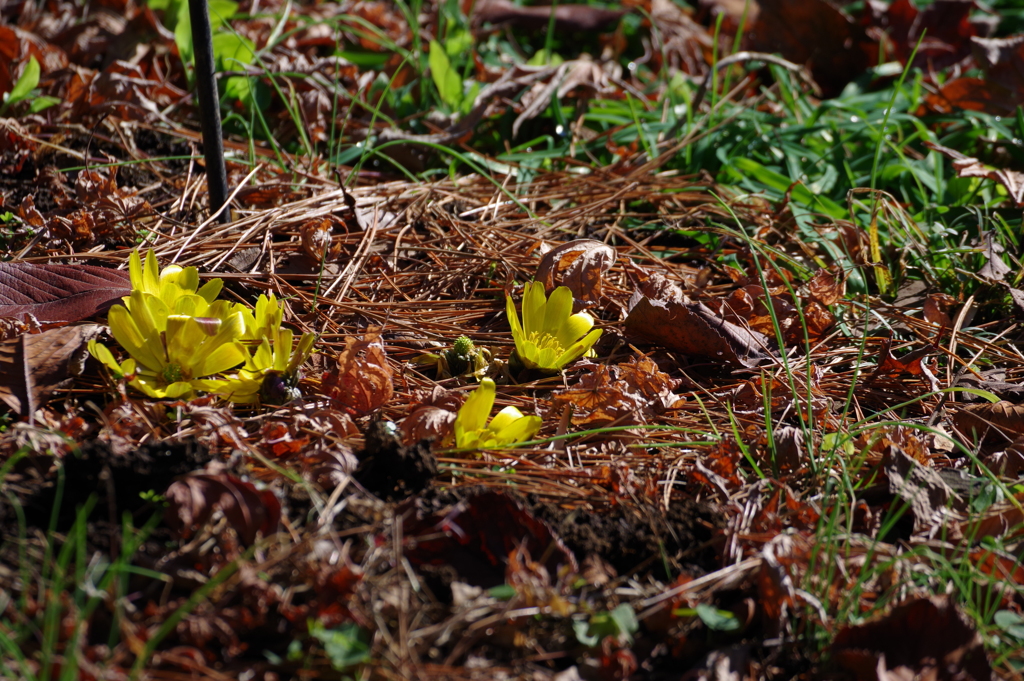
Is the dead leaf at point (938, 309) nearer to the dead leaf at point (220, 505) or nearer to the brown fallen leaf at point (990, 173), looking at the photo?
the brown fallen leaf at point (990, 173)

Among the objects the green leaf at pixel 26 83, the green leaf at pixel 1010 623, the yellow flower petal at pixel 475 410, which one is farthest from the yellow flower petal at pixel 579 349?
the green leaf at pixel 26 83

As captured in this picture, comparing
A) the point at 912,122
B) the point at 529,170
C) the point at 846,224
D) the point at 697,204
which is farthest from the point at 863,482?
the point at 912,122

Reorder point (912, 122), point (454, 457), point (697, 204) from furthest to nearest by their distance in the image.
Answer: point (912, 122)
point (697, 204)
point (454, 457)

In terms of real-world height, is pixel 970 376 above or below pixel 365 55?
below

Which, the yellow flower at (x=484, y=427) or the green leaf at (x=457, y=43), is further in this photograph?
the green leaf at (x=457, y=43)

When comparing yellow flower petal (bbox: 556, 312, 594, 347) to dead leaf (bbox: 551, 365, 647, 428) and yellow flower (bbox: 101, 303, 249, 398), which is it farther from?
yellow flower (bbox: 101, 303, 249, 398)

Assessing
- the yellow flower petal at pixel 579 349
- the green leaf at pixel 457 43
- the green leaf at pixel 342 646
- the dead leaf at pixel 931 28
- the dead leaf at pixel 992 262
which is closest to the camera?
the green leaf at pixel 342 646

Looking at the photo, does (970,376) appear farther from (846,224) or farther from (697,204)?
(697,204)

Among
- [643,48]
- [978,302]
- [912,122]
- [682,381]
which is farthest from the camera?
[643,48]
